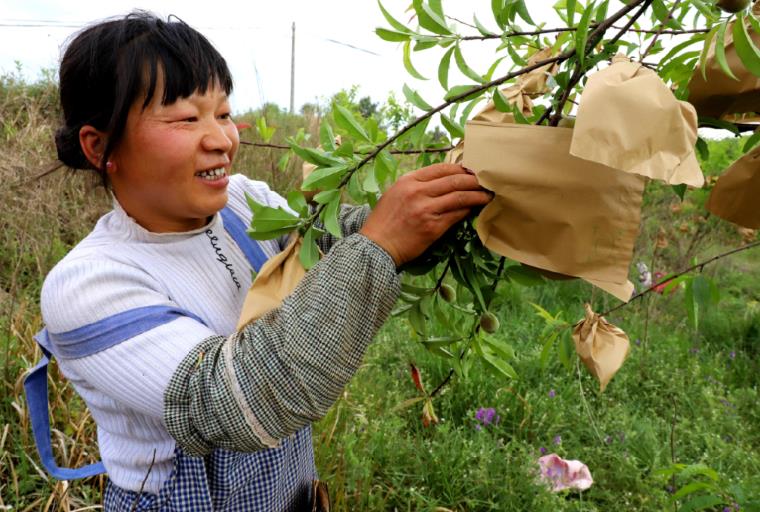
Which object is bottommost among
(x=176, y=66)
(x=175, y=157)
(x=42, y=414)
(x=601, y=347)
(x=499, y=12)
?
(x=42, y=414)

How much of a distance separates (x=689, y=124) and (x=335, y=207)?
32 centimetres

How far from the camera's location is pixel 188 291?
832 millimetres

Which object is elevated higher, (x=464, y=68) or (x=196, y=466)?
(x=464, y=68)

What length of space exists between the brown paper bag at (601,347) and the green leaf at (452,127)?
0.79 ft

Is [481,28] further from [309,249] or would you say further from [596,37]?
[309,249]

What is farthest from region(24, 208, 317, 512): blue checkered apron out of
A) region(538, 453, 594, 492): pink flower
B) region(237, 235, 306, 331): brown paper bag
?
region(538, 453, 594, 492): pink flower

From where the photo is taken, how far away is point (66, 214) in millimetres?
2904

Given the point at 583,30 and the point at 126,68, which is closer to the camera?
the point at 583,30

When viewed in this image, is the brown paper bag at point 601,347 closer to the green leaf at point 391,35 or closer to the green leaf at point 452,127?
the green leaf at point 452,127

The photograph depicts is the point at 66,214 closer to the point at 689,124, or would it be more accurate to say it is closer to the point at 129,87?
the point at 129,87

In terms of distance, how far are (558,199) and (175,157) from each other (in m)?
0.51

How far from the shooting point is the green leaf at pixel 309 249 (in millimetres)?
631

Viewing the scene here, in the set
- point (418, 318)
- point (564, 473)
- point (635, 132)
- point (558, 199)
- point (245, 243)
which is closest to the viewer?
point (635, 132)

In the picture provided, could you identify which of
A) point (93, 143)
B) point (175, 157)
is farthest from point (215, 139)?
point (93, 143)
